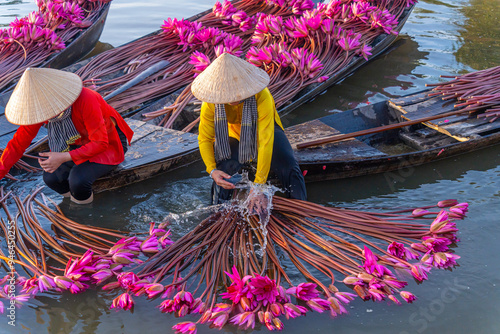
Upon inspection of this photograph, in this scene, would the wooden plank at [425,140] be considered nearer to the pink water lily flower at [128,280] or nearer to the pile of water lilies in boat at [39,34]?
the pink water lily flower at [128,280]

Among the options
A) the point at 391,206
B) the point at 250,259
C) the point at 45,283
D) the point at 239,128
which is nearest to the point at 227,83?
the point at 239,128

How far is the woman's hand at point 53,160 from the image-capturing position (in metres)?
3.13

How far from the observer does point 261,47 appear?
5445 millimetres

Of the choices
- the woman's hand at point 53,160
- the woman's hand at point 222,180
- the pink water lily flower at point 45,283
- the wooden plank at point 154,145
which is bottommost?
the pink water lily flower at point 45,283

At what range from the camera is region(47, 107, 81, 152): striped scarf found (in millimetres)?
3105

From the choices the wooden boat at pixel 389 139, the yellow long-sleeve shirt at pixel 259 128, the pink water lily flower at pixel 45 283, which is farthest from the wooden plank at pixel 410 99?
the pink water lily flower at pixel 45 283

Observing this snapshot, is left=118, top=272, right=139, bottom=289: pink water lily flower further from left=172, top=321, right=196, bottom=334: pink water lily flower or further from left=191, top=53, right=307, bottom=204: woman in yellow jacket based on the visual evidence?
left=191, top=53, right=307, bottom=204: woman in yellow jacket

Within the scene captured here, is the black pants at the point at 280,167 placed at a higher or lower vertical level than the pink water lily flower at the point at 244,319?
higher

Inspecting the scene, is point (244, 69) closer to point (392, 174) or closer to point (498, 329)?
point (392, 174)

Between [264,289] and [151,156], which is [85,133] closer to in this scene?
[151,156]

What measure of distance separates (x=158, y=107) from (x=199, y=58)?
0.71 m

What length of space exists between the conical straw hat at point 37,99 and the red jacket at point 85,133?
0.57 feet

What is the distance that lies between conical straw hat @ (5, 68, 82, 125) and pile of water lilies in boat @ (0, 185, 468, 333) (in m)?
0.78

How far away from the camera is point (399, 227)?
9.88 ft
